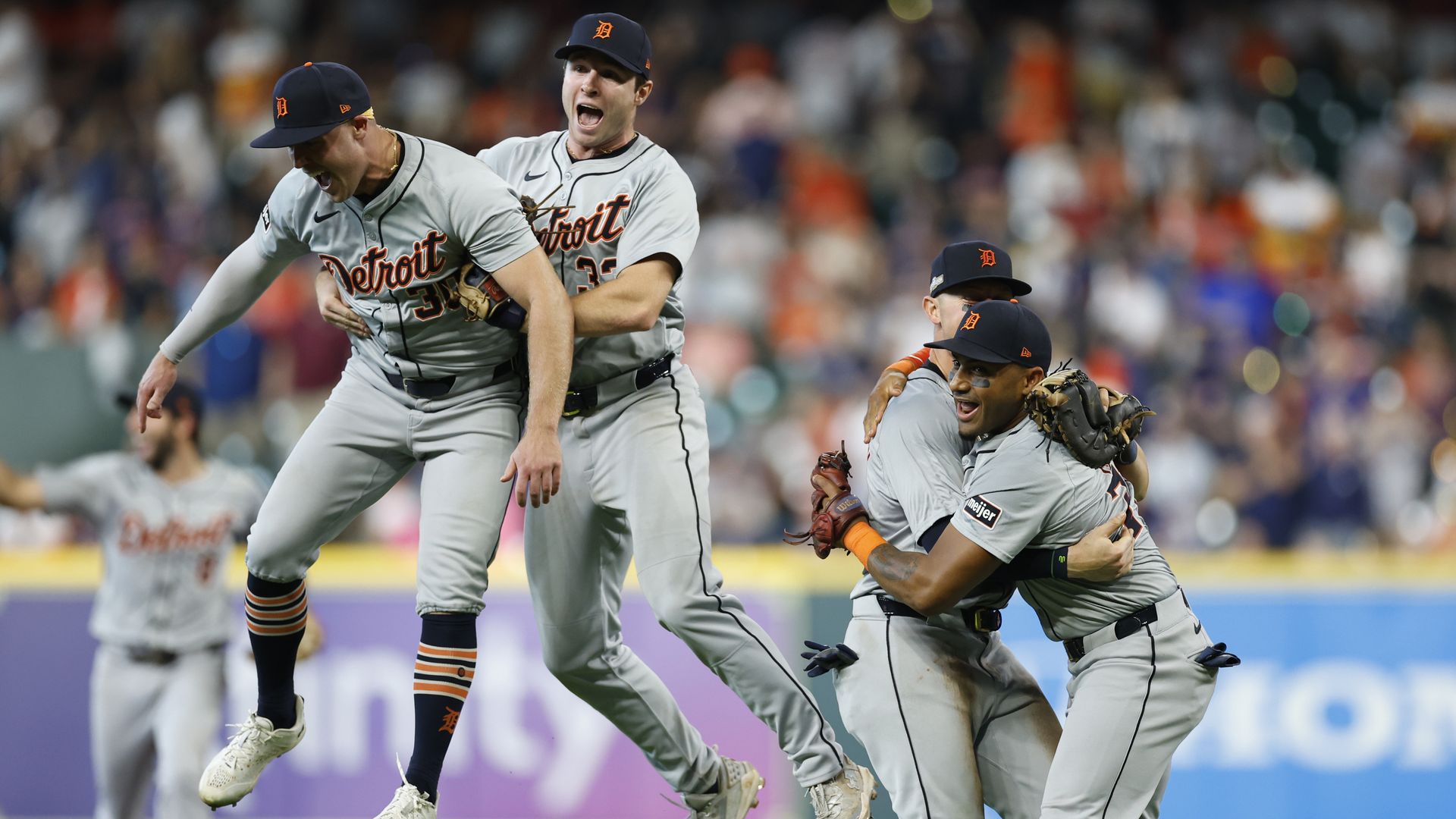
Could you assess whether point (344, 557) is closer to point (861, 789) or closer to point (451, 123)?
point (861, 789)

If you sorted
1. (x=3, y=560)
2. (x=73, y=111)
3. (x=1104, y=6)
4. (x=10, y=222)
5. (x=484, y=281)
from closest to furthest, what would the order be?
(x=484, y=281)
(x=3, y=560)
(x=10, y=222)
(x=73, y=111)
(x=1104, y=6)

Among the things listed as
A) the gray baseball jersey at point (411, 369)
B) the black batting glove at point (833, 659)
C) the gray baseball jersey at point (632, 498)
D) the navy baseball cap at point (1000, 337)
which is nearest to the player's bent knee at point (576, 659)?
the gray baseball jersey at point (632, 498)

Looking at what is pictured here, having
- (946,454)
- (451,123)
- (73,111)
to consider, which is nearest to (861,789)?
(946,454)

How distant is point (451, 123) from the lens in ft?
44.7

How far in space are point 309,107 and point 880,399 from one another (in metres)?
1.99

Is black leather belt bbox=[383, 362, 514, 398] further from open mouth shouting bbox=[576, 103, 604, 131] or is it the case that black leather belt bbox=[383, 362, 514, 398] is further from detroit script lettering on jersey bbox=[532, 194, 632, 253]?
open mouth shouting bbox=[576, 103, 604, 131]

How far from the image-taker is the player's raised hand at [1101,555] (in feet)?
15.5

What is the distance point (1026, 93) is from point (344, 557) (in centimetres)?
765

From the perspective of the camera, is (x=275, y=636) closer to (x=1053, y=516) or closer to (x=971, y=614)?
(x=971, y=614)

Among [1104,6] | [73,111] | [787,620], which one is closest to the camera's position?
[787,620]

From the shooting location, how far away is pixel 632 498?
5.17 m

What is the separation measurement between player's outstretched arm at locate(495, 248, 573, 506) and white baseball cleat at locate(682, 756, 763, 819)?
1.46m

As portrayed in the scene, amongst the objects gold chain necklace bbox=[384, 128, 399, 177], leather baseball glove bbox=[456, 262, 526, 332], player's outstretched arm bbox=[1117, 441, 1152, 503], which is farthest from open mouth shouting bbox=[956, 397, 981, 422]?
gold chain necklace bbox=[384, 128, 399, 177]

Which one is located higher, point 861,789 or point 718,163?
point 718,163
